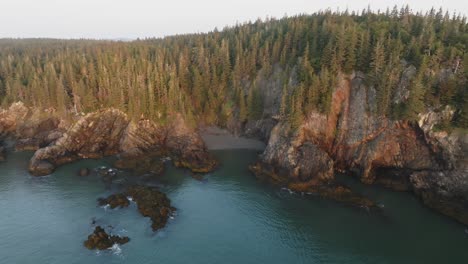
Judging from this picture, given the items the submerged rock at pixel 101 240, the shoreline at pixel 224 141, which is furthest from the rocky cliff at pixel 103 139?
the submerged rock at pixel 101 240

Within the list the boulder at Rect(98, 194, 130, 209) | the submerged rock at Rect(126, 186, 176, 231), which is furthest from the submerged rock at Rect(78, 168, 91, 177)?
the submerged rock at Rect(126, 186, 176, 231)

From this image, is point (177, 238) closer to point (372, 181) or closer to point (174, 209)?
point (174, 209)

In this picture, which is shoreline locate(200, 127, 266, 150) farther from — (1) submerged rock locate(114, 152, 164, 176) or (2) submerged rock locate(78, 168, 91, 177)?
(2) submerged rock locate(78, 168, 91, 177)

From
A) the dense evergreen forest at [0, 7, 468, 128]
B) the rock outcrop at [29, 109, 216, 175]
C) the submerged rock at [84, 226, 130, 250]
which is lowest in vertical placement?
the submerged rock at [84, 226, 130, 250]

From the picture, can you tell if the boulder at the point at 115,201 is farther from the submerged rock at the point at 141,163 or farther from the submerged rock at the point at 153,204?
the submerged rock at the point at 141,163

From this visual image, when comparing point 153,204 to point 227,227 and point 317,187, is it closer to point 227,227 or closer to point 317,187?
point 227,227

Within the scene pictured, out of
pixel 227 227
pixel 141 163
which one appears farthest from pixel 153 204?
pixel 141 163

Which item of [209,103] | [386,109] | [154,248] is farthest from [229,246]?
[209,103]
